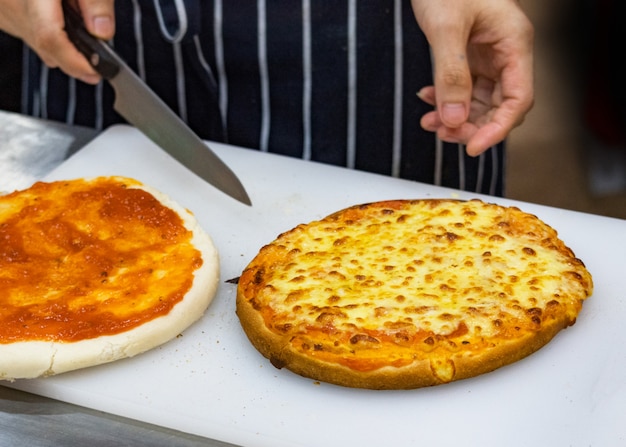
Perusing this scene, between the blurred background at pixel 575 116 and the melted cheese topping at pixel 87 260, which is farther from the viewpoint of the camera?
the blurred background at pixel 575 116

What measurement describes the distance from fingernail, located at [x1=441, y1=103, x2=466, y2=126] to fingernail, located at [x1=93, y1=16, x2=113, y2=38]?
2.31 feet

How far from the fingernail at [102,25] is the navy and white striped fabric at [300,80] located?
21 cm

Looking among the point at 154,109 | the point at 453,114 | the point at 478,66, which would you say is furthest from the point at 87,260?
the point at 478,66

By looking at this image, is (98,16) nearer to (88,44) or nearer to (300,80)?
(88,44)

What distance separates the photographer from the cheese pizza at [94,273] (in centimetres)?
138

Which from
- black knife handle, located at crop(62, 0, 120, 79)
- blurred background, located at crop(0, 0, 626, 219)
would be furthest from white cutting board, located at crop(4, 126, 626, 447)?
blurred background, located at crop(0, 0, 626, 219)

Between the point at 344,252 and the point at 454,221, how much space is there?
8.8 inches

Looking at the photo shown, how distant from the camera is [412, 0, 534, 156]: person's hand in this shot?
1.71 meters

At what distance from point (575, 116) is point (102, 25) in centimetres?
289

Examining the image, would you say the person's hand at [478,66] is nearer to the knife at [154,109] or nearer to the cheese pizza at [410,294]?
the cheese pizza at [410,294]

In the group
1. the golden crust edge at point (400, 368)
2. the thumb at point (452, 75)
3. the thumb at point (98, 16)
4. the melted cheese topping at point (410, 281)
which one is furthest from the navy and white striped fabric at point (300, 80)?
the golden crust edge at point (400, 368)

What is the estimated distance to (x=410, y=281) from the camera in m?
1.45

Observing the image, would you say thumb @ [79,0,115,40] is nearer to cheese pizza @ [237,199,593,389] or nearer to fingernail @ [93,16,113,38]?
fingernail @ [93,16,113,38]

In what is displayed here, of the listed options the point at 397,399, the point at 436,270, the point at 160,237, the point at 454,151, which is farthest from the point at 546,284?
the point at 454,151
